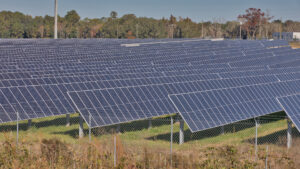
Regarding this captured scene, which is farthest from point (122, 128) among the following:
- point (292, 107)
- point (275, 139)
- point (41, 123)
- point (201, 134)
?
point (292, 107)

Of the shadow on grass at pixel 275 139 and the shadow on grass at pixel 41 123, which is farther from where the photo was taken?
the shadow on grass at pixel 41 123

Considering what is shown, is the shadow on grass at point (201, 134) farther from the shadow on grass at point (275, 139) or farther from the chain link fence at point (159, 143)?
the shadow on grass at point (275, 139)

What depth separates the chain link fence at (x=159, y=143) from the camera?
47.8ft

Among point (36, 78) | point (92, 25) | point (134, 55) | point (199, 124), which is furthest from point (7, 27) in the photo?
point (199, 124)

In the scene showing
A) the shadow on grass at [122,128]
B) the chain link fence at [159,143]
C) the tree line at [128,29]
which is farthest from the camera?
the tree line at [128,29]

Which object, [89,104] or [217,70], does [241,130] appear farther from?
[217,70]

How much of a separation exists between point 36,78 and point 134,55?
22418 mm

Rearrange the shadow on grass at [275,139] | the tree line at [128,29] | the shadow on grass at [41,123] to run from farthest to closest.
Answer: the tree line at [128,29] → the shadow on grass at [41,123] → the shadow on grass at [275,139]

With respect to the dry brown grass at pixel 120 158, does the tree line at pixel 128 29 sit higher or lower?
higher

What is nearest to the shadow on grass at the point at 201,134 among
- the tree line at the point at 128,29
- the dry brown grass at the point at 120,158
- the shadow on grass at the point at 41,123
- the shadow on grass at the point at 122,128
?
the shadow on grass at the point at 122,128

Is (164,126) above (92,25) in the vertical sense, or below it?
below

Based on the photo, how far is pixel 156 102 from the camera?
72.8 ft

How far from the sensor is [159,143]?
66.3 ft

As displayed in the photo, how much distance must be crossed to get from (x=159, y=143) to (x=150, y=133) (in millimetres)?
2311
